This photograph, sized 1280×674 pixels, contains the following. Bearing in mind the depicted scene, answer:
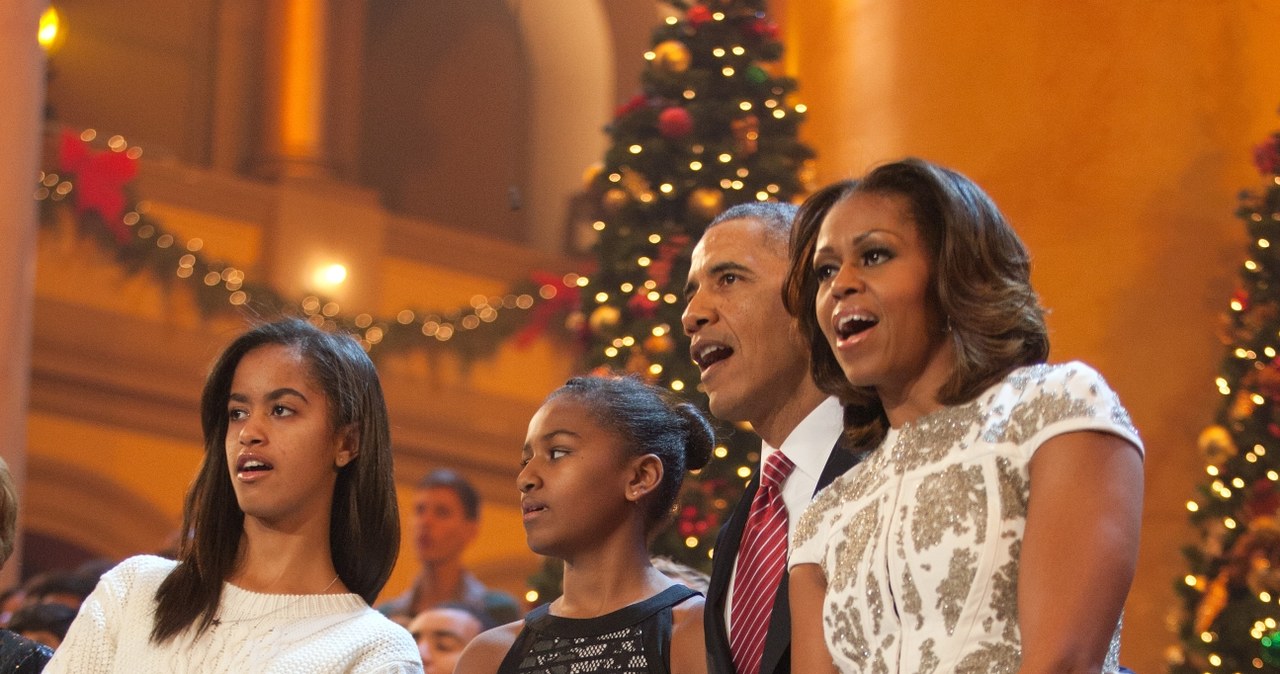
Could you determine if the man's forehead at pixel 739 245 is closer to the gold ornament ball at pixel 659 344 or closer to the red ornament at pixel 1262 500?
the gold ornament ball at pixel 659 344

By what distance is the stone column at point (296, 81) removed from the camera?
1377 cm

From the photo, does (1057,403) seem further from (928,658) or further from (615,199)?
(615,199)

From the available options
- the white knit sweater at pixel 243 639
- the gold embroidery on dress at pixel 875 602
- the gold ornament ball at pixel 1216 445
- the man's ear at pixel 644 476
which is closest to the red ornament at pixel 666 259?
the gold ornament ball at pixel 1216 445

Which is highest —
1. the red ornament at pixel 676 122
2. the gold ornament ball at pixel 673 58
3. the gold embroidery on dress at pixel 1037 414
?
the gold ornament ball at pixel 673 58

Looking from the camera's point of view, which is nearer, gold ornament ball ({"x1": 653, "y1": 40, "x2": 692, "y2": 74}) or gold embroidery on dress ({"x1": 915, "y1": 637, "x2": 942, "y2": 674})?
gold embroidery on dress ({"x1": 915, "y1": 637, "x2": 942, "y2": 674})

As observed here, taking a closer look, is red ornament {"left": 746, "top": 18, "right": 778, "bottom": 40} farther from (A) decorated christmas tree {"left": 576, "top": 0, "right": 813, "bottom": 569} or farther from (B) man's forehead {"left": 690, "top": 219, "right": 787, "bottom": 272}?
(B) man's forehead {"left": 690, "top": 219, "right": 787, "bottom": 272}

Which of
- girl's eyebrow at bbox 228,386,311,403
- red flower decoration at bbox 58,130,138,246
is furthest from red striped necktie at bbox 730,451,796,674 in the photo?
red flower decoration at bbox 58,130,138,246

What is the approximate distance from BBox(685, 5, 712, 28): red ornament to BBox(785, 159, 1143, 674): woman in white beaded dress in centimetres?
446

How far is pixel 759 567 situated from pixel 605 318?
380 cm

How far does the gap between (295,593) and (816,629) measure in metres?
1.03

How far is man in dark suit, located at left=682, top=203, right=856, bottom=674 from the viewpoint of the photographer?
267cm

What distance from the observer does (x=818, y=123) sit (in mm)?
6809

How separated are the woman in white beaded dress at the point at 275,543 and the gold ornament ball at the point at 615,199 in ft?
11.7

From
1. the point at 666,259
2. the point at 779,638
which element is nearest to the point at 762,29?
the point at 666,259
